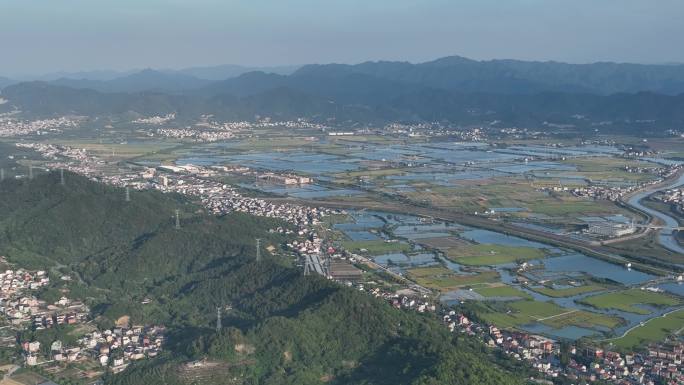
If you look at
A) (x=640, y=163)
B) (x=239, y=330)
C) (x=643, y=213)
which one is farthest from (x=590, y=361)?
(x=640, y=163)

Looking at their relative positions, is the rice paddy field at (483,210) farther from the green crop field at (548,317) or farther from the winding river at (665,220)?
the winding river at (665,220)

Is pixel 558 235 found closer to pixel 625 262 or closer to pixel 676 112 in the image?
pixel 625 262

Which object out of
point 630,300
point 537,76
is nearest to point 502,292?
point 630,300

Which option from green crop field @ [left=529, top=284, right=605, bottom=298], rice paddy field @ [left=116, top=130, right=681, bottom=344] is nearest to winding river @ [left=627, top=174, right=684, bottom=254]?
rice paddy field @ [left=116, top=130, right=681, bottom=344]

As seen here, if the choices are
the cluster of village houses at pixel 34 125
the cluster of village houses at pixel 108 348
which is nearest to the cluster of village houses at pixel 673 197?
the cluster of village houses at pixel 108 348

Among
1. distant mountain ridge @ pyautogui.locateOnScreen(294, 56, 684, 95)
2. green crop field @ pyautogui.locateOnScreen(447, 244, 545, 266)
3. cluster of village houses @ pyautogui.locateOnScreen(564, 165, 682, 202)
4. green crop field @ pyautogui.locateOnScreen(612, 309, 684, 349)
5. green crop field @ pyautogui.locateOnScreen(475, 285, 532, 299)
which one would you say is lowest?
green crop field @ pyautogui.locateOnScreen(612, 309, 684, 349)

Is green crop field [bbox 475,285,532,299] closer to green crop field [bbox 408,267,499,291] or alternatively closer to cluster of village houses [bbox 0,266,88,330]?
green crop field [bbox 408,267,499,291]

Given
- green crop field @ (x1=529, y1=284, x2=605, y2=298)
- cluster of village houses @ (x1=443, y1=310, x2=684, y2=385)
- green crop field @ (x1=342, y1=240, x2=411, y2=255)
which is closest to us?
cluster of village houses @ (x1=443, y1=310, x2=684, y2=385)
